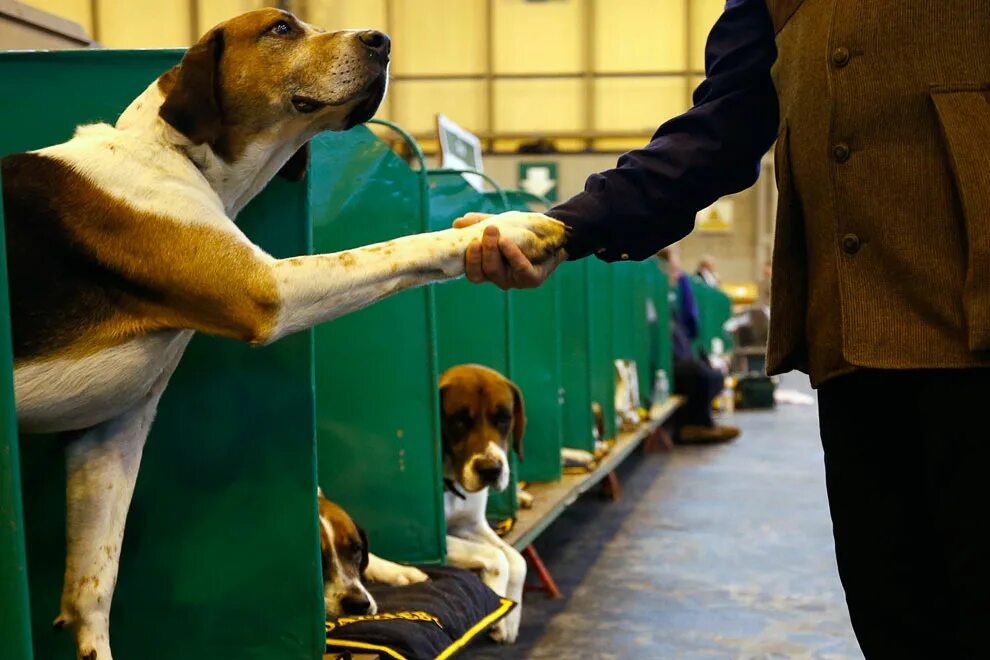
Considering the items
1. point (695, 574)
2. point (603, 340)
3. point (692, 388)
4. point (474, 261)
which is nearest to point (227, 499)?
point (474, 261)

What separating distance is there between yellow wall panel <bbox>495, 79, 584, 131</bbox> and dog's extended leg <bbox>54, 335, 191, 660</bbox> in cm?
1633

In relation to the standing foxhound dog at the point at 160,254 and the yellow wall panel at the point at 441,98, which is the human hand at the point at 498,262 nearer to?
the standing foxhound dog at the point at 160,254

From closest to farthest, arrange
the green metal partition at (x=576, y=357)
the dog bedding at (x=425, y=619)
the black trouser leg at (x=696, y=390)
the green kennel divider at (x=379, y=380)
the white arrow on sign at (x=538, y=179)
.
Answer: the dog bedding at (x=425, y=619) < the green kennel divider at (x=379, y=380) < the green metal partition at (x=576, y=357) < the black trouser leg at (x=696, y=390) < the white arrow on sign at (x=538, y=179)

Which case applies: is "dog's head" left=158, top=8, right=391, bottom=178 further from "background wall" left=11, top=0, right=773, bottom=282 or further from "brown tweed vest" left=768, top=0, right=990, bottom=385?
"background wall" left=11, top=0, right=773, bottom=282

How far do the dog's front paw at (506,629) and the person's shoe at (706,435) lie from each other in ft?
19.1

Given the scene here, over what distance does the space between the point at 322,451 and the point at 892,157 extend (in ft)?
6.61

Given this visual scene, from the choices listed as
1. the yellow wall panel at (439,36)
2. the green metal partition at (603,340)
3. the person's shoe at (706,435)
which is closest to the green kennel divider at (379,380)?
the green metal partition at (603,340)

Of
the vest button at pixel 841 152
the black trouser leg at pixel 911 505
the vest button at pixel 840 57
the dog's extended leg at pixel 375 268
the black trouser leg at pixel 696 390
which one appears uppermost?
the vest button at pixel 840 57

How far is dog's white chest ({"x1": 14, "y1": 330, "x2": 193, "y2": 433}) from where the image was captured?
1688 mm

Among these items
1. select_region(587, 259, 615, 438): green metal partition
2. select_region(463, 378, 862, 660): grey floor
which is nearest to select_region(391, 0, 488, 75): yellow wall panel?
select_region(463, 378, 862, 660): grey floor

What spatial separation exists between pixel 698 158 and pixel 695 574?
298 cm

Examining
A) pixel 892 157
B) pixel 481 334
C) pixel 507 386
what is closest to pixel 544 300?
pixel 481 334

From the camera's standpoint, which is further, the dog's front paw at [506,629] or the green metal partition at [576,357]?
→ the green metal partition at [576,357]

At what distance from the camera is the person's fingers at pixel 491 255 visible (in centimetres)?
181
